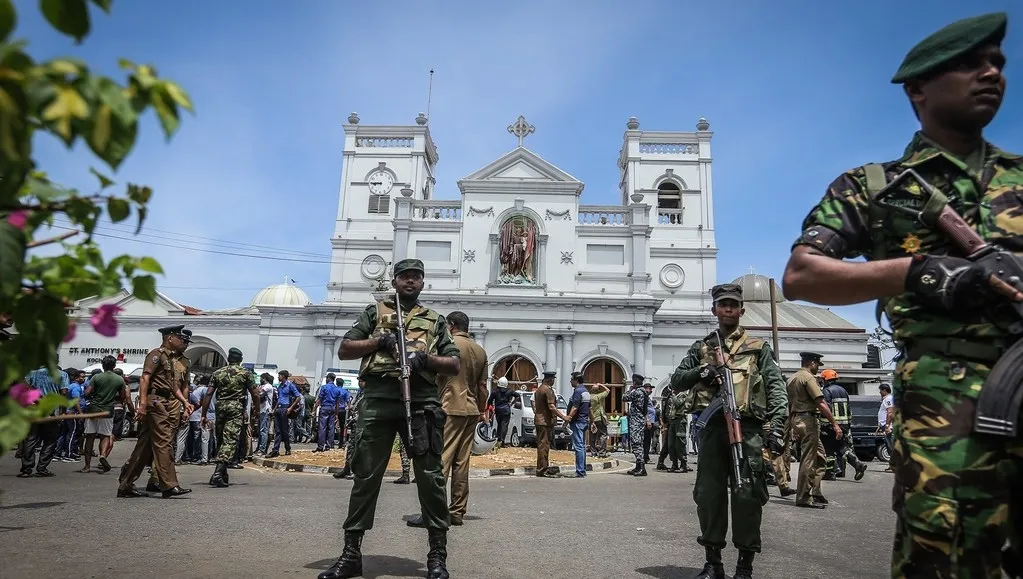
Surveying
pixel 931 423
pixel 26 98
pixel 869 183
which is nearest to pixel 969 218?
pixel 869 183

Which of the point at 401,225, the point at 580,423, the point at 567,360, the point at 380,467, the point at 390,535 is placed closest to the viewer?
the point at 380,467

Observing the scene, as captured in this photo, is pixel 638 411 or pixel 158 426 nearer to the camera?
pixel 158 426

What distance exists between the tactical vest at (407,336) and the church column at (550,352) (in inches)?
945

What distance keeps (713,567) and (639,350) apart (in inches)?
987

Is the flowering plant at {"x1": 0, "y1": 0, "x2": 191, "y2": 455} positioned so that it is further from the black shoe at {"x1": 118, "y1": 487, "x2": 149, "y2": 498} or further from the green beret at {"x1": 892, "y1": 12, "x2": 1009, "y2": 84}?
the black shoe at {"x1": 118, "y1": 487, "x2": 149, "y2": 498}

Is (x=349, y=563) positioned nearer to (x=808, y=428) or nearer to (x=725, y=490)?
(x=725, y=490)

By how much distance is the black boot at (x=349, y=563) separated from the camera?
12.3 feet

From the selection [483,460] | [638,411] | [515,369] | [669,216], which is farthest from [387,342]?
[669,216]

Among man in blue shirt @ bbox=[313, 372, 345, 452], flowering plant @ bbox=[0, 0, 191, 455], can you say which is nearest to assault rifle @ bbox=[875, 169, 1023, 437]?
flowering plant @ bbox=[0, 0, 191, 455]

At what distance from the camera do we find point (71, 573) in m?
3.74

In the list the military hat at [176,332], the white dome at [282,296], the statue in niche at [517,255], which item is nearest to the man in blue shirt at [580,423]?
the military hat at [176,332]

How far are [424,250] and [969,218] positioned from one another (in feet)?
97.1

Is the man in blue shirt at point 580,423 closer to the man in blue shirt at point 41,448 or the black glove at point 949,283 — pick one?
the man in blue shirt at point 41,448

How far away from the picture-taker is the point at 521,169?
1242 inches
